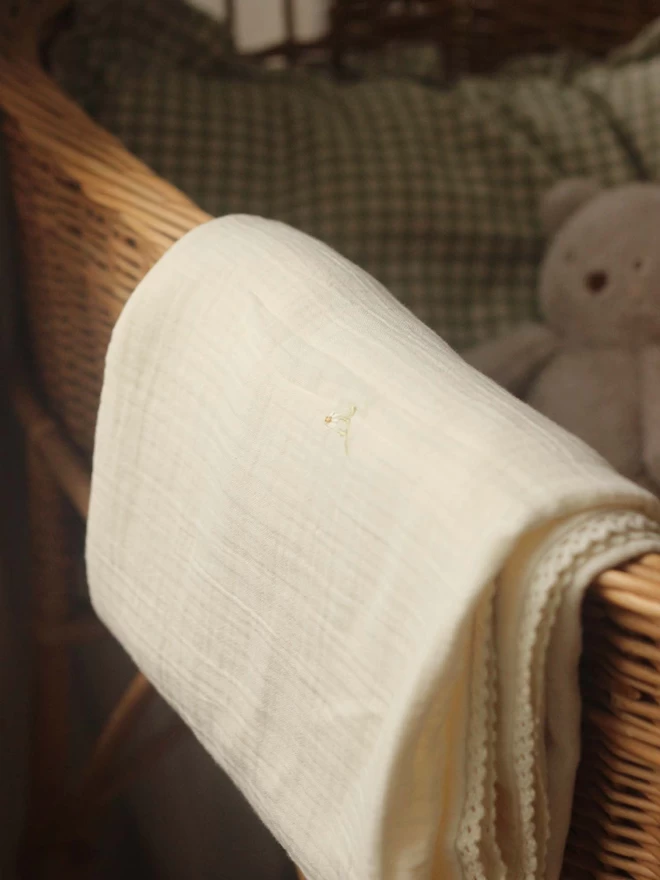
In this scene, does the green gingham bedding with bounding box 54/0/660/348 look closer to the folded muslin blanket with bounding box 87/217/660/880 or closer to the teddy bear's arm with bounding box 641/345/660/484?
the teddy bear's arm with bounding box 641/345/660/484

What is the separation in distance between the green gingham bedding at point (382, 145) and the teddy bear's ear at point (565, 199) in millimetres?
77

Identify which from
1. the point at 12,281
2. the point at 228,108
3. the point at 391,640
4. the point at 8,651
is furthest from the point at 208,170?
the point at 391,640

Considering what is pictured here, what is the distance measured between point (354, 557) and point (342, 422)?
0.06 meters

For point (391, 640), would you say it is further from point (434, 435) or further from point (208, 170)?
point (208, 170)

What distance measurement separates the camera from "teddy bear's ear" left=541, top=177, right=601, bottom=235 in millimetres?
851

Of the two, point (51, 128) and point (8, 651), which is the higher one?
point (51, 128)

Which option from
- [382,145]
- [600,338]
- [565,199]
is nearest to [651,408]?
[600,338]

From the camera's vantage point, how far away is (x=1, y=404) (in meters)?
0.88

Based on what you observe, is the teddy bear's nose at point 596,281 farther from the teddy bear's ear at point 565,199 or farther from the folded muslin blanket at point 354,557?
the folded muslin blanket at point 354,557

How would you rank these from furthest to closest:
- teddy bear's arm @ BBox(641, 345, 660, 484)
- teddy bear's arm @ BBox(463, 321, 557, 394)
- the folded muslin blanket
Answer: teddy bear's arm @ BBox(463, 321, 557, 394) < teddy bear's arm @ BBox(641, 345, 660, 484) < the folded muslin blanket

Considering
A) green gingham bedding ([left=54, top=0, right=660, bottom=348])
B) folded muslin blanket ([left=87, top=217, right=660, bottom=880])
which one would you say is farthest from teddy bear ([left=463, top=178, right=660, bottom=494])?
folded muslin blanket ([left=87, top=217, right=660, bottom=880])

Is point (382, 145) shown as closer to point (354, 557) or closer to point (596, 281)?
point (596, 281)

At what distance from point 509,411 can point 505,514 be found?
0.21ft

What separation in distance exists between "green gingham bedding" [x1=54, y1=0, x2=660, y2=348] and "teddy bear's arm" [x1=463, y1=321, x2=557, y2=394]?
0.33 ft
